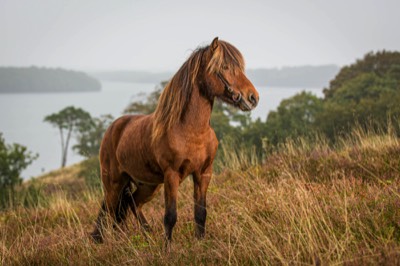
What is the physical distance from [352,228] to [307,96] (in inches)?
1468

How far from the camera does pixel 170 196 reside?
15.4ft

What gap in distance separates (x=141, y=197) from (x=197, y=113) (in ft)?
6.83

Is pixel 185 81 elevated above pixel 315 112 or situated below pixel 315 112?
above

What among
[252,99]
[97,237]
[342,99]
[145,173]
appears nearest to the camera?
[252,99]

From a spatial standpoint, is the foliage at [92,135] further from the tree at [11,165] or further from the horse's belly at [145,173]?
the horse's belly at [145,173]

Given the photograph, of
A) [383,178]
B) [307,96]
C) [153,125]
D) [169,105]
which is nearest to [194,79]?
[169,105]

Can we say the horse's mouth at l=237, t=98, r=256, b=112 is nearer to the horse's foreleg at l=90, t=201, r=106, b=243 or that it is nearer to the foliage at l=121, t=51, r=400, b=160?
the horse's foreleg at l=90, t=201, r=106, b=243

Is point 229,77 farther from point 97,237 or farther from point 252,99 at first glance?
point 97,237

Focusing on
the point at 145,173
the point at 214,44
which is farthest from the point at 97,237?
the point at 214,44

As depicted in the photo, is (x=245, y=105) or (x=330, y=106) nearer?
(x=245, y=105)

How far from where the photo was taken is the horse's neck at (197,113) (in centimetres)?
470

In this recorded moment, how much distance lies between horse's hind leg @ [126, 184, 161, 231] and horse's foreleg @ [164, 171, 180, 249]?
1.35 meters

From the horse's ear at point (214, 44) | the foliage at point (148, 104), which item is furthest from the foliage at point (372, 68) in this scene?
the horse's ear at point (214, 44)

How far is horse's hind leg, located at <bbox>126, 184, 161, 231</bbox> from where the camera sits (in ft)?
20.1
